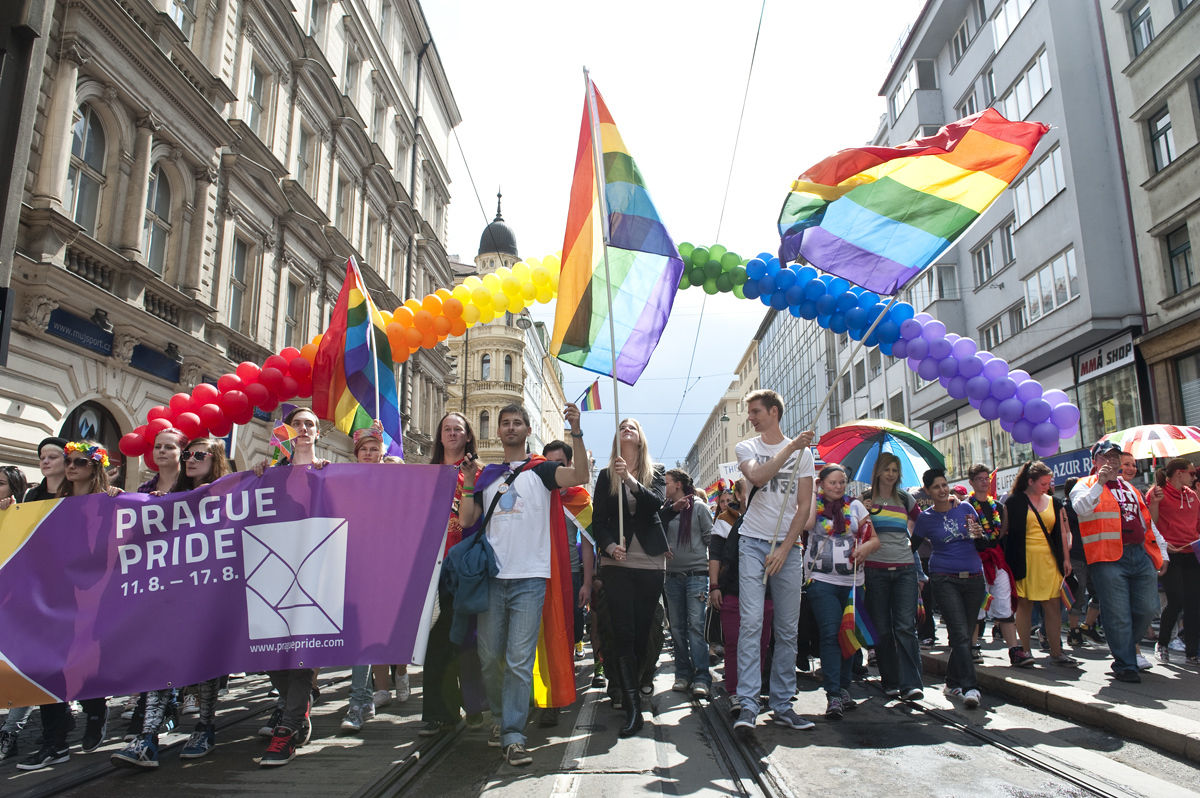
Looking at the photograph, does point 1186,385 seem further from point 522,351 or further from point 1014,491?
point 522,351

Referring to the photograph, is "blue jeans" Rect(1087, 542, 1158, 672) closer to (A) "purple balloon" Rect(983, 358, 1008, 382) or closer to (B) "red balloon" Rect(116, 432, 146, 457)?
(A) "purple balloon" Rect(983, 358, 1008, 382)

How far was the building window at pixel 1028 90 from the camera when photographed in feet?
69.1

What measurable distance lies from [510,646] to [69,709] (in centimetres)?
247

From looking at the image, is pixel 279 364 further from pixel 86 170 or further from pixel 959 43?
pixel 959 43

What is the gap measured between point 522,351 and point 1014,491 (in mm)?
54547

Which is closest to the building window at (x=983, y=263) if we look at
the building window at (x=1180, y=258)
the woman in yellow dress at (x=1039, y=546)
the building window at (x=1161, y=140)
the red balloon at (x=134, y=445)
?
the building window at (x=1161, y=140)

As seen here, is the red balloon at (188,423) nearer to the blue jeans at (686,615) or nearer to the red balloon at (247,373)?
the red balloon at (247,373)

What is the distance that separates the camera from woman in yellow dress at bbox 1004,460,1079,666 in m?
7.20

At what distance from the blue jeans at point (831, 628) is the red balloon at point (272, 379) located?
5998mm

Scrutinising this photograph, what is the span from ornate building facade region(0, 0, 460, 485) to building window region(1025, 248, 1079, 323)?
61.9 feet

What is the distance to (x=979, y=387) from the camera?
8.05 meters

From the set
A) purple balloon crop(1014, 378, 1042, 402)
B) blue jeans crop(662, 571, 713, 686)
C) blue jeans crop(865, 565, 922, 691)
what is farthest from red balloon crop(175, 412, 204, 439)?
purple balloon crop(1014, 378, 1042, 402)

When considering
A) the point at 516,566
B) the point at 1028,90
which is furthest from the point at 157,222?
the point at 1028,90

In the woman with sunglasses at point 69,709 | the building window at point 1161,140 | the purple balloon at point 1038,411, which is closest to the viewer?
the woman with sunglasses at point 69,709
